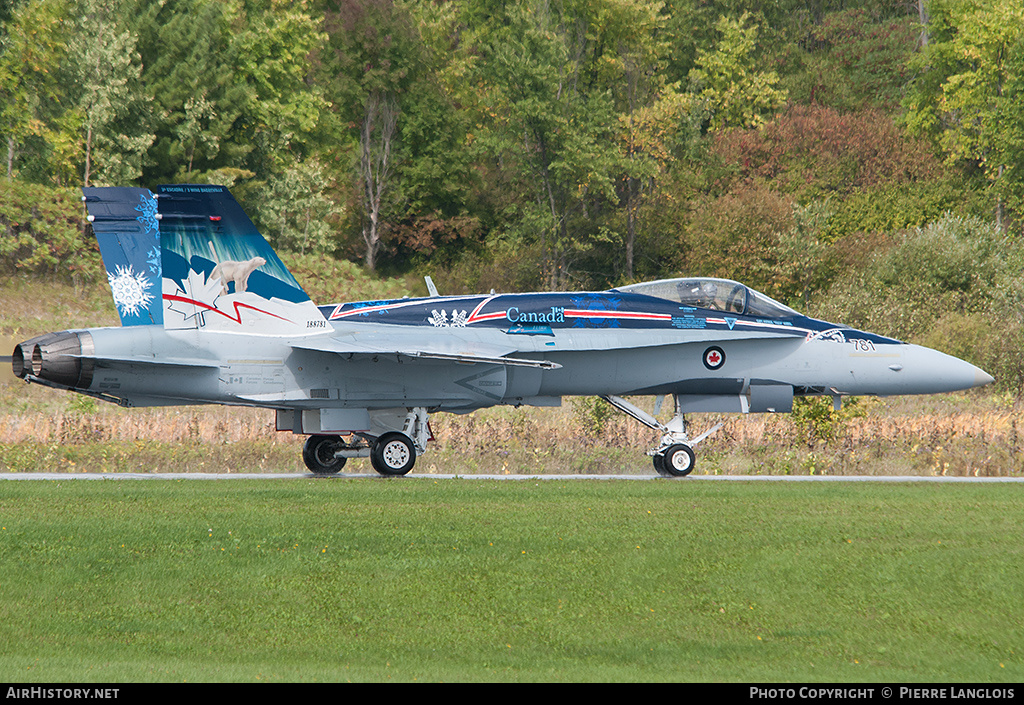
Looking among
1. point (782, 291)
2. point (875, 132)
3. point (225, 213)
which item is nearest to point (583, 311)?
point (225, 213)

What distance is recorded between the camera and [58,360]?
48.8 feet

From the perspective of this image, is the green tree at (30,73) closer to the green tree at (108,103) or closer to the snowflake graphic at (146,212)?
the green tree at (108,103)

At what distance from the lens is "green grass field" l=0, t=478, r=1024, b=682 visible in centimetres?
834

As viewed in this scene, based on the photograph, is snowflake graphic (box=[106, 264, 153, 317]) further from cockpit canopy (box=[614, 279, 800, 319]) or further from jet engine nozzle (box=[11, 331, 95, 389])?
cockpit canopy (box=[614, 279, 800, 319])

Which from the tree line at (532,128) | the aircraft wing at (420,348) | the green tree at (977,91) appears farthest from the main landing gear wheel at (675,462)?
the green tree at (977,91)

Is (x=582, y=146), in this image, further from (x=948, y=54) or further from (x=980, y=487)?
(x=980, y=487)

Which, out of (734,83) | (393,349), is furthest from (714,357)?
(734,83)

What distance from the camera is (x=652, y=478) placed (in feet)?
57.4

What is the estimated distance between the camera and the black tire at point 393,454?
17062 millimetres

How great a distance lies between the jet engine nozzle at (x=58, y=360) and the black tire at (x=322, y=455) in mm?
3976

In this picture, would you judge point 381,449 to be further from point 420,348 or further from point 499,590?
point 499,590

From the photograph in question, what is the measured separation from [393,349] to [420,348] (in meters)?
0.39

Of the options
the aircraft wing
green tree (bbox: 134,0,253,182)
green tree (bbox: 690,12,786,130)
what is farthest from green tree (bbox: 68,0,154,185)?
the aircraft wing

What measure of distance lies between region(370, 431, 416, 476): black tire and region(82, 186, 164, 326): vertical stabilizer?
4.39 meters
